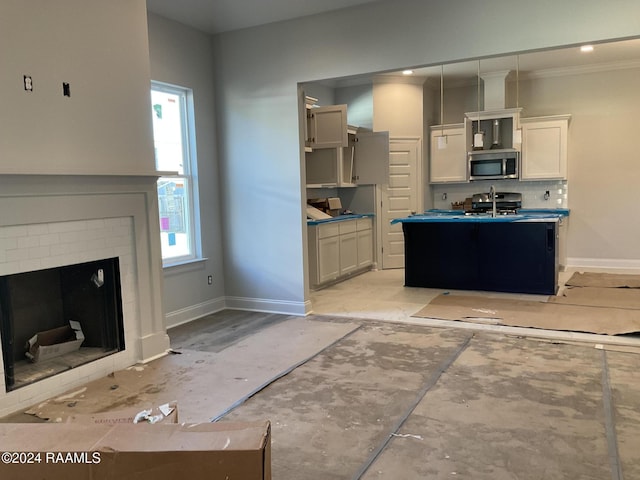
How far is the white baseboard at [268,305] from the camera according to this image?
546 centimetres

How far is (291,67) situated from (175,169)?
1599 mm

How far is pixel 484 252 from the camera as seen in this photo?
627 cm

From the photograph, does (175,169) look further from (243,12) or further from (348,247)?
(348,247)

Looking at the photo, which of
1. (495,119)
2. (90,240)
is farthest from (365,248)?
(90,240)

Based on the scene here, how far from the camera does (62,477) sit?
1.21m

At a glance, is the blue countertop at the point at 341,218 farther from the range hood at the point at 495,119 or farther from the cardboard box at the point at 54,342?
the cardboard box at the point at 54,342

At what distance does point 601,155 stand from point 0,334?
7931 mm

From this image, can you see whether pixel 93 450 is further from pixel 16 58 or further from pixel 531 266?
pixel 531 266

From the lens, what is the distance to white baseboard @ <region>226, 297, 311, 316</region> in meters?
5.46

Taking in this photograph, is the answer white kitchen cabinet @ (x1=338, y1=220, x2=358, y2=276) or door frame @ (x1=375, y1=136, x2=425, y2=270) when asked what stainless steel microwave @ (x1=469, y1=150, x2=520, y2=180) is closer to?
door frame @ (x1=375, y1=136, x2=425, y2=270)

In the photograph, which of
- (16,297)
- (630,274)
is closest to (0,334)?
(16,297)

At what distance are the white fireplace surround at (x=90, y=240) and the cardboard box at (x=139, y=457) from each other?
2.24m

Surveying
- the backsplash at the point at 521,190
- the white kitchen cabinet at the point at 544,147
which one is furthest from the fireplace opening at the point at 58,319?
the white kitchen cabinet at the point at 544,147

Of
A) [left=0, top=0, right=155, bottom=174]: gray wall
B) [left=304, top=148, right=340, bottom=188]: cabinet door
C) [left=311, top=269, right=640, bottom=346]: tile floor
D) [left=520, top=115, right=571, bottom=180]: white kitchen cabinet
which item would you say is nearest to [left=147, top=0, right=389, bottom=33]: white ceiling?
[left=0, top=0, right=155, bottom=174]: gray wall
